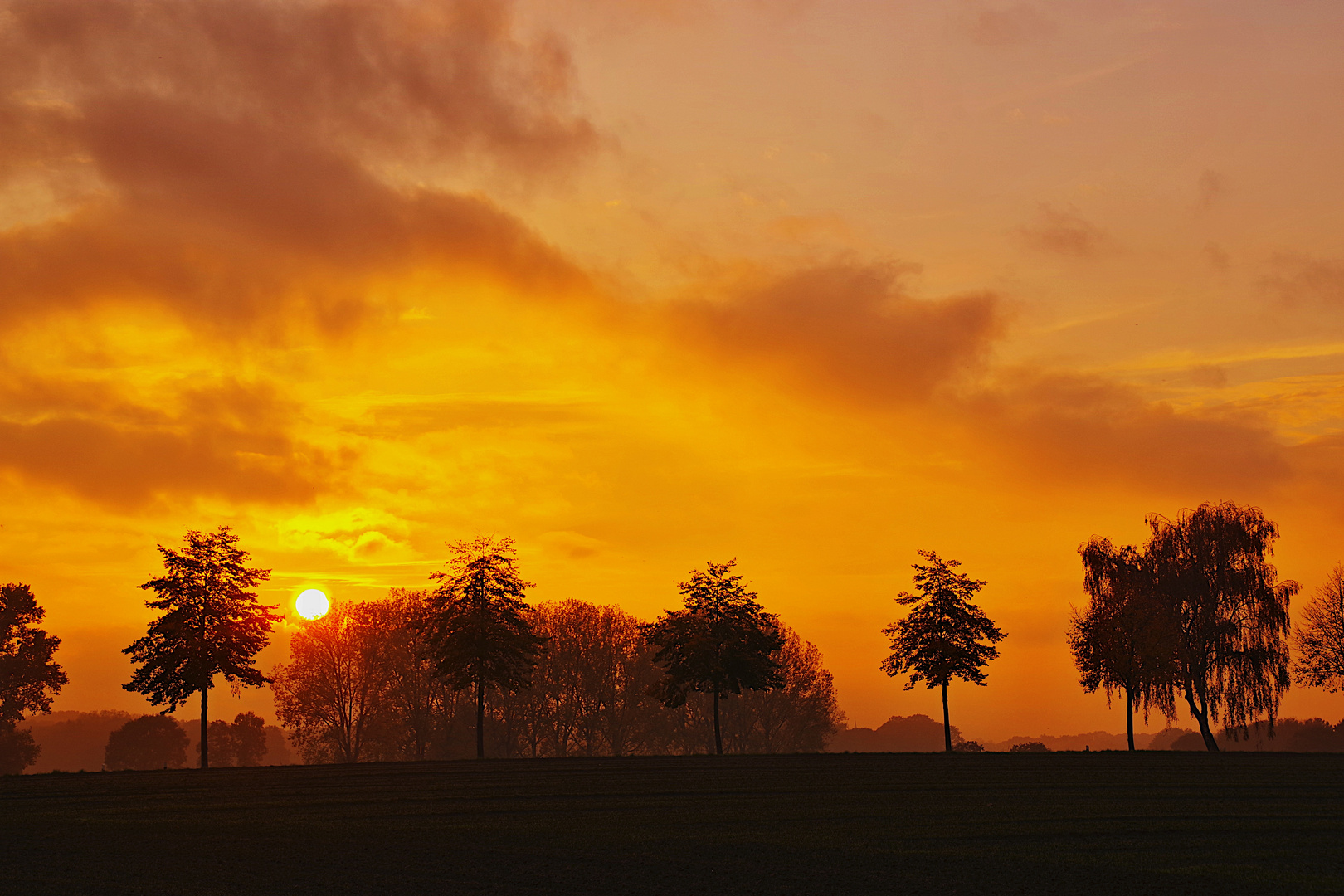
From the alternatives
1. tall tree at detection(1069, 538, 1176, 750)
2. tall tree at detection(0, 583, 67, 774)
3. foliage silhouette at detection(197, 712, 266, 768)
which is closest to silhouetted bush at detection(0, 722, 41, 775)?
tall tree at detection(0, 583, 67, 774)

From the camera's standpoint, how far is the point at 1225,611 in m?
63.7

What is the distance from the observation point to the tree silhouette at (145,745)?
10488 centimetres

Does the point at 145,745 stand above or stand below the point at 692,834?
below

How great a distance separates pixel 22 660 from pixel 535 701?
4027 centimetres

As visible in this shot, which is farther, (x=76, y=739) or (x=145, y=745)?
(x=76, y=739)

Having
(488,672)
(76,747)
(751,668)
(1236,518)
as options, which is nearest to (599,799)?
(488,672)

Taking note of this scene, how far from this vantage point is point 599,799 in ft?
105

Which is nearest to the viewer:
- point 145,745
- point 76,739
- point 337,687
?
point 337,687

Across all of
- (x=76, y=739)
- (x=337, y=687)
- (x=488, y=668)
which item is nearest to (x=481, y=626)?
(x=488, y=668)

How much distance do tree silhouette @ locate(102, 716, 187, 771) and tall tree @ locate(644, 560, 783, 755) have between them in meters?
60.0

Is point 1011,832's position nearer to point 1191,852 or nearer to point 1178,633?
point 1191,852

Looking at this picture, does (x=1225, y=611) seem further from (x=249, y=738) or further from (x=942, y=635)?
(x=249, y=738)

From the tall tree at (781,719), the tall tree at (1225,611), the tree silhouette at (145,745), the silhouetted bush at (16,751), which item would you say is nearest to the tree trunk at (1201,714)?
the tall tree at (1225,611)

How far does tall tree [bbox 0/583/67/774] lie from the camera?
72.0 m
